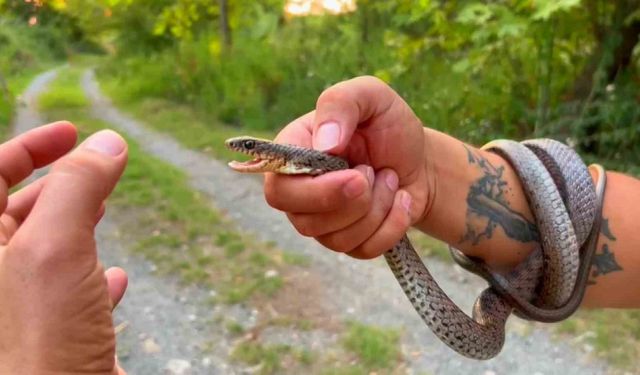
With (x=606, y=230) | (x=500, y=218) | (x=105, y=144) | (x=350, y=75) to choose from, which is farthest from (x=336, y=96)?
(x=350, y=75)

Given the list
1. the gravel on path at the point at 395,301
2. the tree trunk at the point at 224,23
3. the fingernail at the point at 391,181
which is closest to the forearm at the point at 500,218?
the fingernail at the point at 391,181

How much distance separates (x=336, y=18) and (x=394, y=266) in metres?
8.90

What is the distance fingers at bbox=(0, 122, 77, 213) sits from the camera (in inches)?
67.2

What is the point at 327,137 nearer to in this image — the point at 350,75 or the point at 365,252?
the point at 365,252

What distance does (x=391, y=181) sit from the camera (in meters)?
1.93

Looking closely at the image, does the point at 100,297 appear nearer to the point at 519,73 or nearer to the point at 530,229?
the point at 530,229

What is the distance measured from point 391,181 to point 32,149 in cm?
103

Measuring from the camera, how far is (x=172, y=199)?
261 inches

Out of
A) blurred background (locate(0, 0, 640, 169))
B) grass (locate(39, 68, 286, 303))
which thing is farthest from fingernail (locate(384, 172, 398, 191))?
blurred background (locate(0, 0, 640, 169))

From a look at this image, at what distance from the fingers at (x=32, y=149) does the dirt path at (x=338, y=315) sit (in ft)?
7.36

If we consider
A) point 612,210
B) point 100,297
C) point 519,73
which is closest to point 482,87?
point 519,73

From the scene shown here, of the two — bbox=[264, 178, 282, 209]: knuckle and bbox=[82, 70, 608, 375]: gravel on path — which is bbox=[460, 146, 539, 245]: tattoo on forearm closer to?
bbox=[264, 178, 282, 209]: knuckle

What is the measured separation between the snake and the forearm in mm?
57

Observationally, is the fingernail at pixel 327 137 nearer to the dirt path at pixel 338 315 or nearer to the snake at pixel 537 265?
the snake at pixel 537 265
